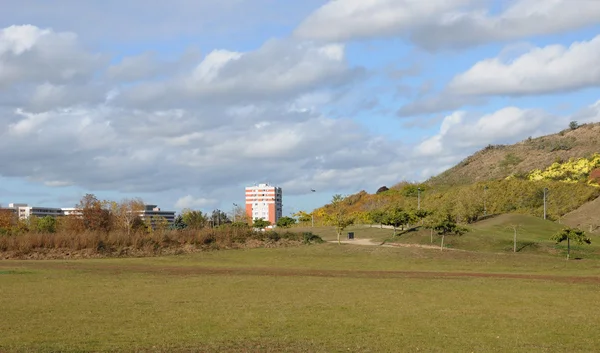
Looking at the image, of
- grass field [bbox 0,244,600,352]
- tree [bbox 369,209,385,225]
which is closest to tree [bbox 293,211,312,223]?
tree [bbox 369,209,385,225]

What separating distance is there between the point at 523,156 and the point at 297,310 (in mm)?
143685

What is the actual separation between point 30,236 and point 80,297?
39.2m

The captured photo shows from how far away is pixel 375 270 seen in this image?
4759 centimetres

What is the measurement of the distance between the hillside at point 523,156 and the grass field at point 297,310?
104 meters

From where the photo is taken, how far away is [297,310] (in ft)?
80.9

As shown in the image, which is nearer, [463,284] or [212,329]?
[212,329]

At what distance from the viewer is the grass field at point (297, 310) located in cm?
1831

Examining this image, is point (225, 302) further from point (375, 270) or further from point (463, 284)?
point (375, 270)

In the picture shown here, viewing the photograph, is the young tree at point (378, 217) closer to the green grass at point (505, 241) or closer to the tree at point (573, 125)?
the green grass at point (505, 241)

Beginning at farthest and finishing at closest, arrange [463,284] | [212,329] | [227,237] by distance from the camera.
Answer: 1. [227,237]
2. [463,284]
3. [212,329]

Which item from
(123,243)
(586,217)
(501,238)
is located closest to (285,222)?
(586,217)

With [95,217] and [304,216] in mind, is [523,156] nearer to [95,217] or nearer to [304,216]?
[304,216]

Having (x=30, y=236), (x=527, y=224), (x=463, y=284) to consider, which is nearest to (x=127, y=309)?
(x=463, y=284)

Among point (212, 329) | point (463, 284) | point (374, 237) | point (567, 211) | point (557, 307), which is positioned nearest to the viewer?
point (212, 329)
